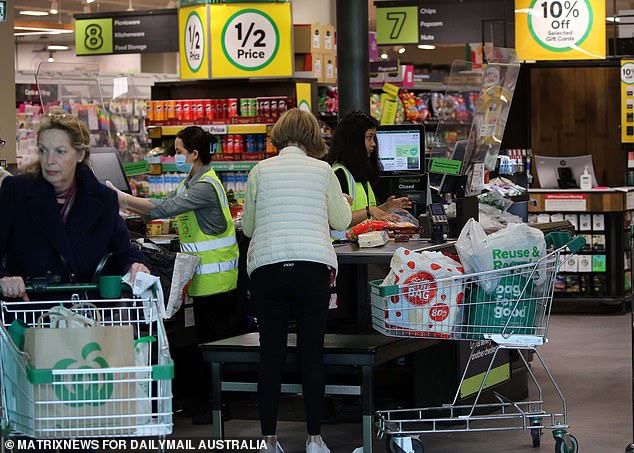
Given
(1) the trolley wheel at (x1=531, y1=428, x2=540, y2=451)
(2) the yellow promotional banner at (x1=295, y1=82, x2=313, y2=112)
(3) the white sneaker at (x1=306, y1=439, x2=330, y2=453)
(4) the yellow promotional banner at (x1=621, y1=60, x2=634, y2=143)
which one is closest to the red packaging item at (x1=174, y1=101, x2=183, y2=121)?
(2) the yellow promotional banner at (x1=295, y1=82, x2=313, y2=112)

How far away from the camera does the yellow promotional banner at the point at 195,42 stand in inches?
433

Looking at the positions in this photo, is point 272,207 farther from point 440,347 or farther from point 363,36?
point 363,36

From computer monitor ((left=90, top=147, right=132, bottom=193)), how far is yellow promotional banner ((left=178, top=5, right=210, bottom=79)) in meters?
3.91

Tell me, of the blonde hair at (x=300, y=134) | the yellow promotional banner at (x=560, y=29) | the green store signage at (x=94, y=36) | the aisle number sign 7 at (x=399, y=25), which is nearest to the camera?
the blonde hair at (x=300, y=134)

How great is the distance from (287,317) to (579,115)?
24.4ft

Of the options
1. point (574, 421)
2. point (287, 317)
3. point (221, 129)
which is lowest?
point (574, 421)

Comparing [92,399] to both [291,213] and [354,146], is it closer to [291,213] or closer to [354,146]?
[291,213]

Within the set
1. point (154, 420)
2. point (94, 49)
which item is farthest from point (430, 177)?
point (94, 49)

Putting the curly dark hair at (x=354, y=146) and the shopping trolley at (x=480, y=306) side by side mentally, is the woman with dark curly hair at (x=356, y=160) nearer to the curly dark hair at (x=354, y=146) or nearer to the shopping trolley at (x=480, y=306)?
the curly dark hair at (x=354, y=146)

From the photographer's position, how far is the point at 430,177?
759 cm

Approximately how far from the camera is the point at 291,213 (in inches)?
200

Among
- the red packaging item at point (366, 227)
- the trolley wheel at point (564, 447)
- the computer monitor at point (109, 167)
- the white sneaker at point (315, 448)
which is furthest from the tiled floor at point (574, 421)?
the computer monitor at point (109, 167)

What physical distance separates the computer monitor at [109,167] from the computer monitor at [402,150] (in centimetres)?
165

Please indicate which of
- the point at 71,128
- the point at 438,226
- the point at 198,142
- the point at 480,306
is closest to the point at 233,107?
the point at 198,142
